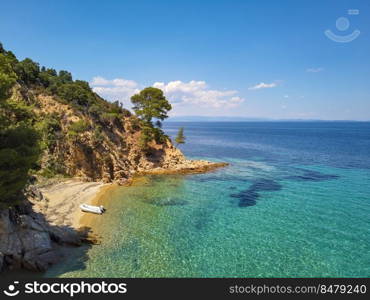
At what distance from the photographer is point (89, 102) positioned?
51156 millimetres

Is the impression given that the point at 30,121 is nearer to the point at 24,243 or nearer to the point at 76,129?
the point at 24,243

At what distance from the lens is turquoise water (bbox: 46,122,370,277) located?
54.2ft

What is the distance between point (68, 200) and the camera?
28188 mm

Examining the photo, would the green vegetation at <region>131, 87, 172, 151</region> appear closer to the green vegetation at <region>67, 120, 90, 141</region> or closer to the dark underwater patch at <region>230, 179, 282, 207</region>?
the green vegetation at <region>67, 120, 90, 141</region>

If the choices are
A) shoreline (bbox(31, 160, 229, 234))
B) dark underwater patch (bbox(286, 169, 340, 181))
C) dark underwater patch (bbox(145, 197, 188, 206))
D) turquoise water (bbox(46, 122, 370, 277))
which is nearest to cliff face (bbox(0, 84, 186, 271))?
shoreline (bbox(31, 160, 229, 234))

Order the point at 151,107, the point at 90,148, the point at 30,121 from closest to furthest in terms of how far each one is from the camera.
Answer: the point at 30,121 → the point at 90,148 → the point at 151,107

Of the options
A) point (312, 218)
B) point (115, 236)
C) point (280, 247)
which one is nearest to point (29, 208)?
point (115, 236)

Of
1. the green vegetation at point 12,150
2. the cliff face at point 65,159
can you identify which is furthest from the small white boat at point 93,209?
the green vegetation at point 12,150

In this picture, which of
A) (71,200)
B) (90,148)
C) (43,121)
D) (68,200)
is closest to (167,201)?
(71,200)

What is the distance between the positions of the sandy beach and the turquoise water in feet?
7.48

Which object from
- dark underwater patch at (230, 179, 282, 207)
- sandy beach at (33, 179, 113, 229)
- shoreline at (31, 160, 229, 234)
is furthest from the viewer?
dark underwater patch at (230, 179, 282, 207)

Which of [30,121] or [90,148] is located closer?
[30,121]

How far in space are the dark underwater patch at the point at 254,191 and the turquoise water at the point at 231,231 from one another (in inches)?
5.3

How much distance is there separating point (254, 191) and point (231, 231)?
13974 mm
